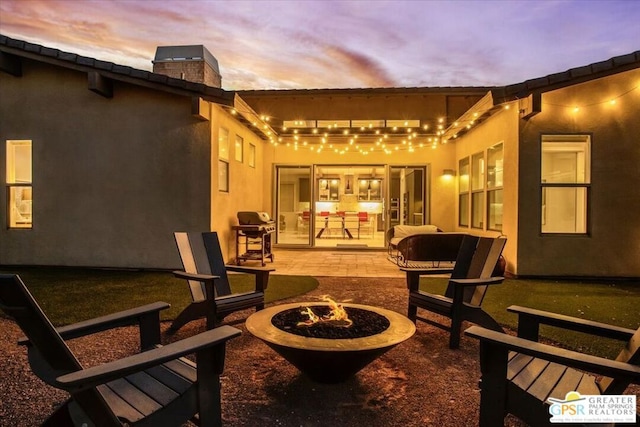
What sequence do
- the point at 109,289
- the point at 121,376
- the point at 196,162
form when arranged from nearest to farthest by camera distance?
the point at 121,376
the point at 109,289
the point at 196,162

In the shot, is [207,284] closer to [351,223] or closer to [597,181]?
[597,181]

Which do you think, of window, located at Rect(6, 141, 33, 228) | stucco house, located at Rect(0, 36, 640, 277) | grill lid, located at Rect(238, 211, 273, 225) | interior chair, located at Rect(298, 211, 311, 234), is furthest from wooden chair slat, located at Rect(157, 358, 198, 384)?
interior chair, located at Rect(298, 211, 311, 234)

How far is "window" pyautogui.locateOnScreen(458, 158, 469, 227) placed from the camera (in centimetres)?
941

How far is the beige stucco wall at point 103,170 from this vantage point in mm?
6734

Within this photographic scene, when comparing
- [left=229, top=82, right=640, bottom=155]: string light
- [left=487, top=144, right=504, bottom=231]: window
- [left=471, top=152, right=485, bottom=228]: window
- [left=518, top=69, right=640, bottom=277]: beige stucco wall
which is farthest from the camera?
[left=229, top=82, right=640, bottom=155]: string light

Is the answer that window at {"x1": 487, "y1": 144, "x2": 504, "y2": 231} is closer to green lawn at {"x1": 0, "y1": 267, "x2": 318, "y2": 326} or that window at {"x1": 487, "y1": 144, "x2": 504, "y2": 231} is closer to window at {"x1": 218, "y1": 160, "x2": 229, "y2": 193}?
green lawn at {"x1": 0, "y1": 267, "x2": 318, "y2": 326}

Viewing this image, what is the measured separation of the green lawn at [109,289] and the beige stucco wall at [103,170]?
0.47 metres

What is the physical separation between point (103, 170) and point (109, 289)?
2.65 m

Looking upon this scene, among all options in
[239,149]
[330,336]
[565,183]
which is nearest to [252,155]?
[239,149]

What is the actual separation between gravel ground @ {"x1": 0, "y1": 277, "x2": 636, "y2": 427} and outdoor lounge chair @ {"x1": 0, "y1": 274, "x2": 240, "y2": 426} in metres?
0.49

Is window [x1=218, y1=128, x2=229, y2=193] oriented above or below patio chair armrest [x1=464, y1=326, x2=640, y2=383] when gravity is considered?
above

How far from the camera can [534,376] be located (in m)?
1.91

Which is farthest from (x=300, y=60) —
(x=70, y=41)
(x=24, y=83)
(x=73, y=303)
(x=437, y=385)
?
(x=437, y=385)

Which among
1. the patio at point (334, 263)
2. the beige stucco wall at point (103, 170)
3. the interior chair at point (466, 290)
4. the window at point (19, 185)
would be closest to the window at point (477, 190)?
the patio at point (334, 263)
